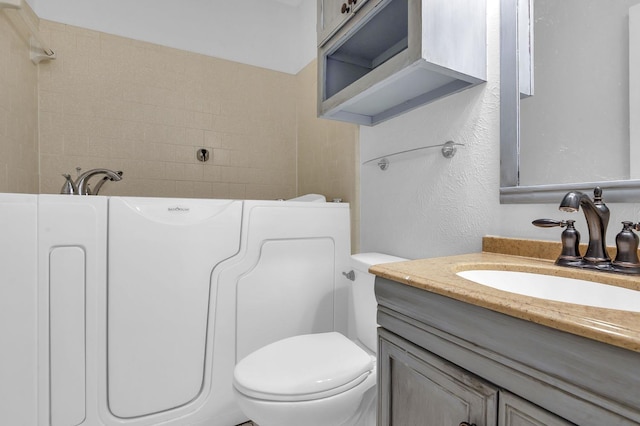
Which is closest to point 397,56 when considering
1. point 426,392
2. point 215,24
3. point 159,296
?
point 426,392

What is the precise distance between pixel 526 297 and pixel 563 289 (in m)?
0.34

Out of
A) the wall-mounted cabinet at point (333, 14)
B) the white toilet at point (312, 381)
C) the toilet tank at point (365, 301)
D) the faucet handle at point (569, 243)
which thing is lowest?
the white toilet at point (312, 381)

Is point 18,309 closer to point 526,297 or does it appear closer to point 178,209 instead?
point 178,209

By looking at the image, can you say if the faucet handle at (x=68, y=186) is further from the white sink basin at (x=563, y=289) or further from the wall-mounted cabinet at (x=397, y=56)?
the white sink basin at (x=563, y=289)

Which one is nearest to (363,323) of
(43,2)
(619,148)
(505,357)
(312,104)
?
(505,357)

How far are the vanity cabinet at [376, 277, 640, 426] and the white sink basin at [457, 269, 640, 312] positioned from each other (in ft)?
0.69

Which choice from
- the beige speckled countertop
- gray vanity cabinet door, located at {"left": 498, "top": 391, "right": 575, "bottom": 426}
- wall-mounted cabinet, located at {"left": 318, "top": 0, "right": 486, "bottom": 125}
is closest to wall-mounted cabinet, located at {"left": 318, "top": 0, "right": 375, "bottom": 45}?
wall-mounted cabinet, located at {"left": 318, "top": 0, "right": 486, "bottom": 125}

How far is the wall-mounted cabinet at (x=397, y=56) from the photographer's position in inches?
39.6

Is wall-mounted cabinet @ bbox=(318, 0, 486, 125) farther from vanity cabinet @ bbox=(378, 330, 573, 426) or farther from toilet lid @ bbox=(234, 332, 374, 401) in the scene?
toilet lid @ bbox=(234, 332, 374, 401)

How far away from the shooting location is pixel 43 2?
6.15 ft

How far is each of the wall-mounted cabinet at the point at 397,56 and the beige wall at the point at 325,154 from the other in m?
0.29

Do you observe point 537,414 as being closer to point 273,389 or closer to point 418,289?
point 418,289

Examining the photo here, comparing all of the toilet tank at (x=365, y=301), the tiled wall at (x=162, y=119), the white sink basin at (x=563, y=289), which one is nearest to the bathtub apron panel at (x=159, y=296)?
the toilet tank at (x=365, y=301)

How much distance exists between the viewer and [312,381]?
3.30 ft
